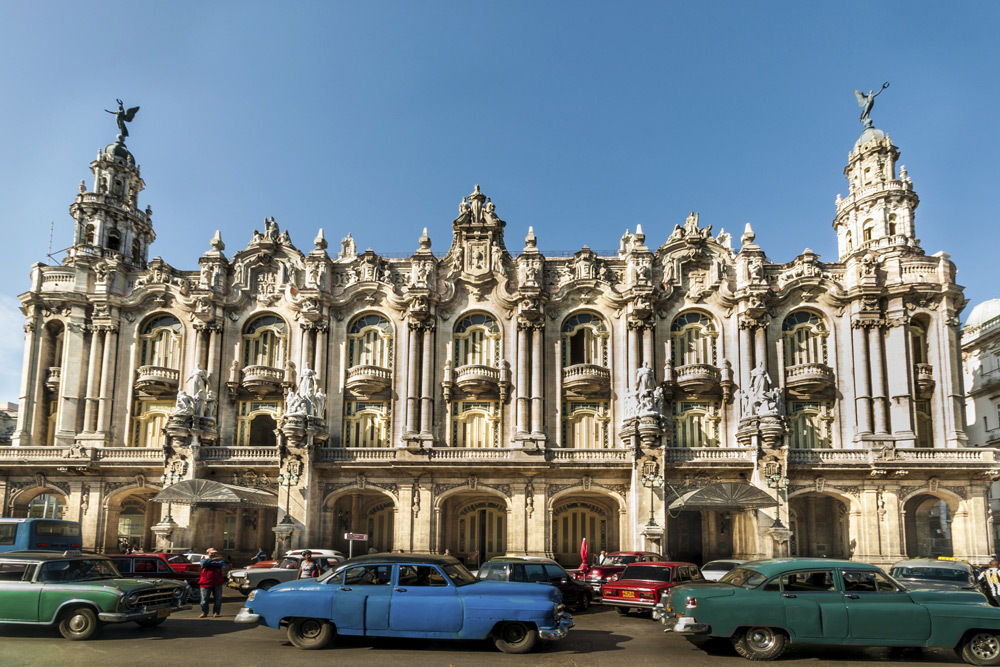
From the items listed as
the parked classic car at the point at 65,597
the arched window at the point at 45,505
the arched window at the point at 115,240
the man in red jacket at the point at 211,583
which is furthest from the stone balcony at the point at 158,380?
the parked classic car at the point at 65,597

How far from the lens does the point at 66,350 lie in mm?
40844

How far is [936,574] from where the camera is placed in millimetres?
20594

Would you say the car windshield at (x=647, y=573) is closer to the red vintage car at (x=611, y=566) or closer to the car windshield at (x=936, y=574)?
the red vintage car at (x=611, y=566)

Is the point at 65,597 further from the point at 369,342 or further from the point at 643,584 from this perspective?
the point at 369,342

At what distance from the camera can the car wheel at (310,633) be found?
15.1 meters

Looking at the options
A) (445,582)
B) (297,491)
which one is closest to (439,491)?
(297,491)

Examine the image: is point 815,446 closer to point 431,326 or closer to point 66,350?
point 431,326

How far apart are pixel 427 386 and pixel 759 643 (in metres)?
26.6

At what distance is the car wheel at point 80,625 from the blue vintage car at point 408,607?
3275 millimetres

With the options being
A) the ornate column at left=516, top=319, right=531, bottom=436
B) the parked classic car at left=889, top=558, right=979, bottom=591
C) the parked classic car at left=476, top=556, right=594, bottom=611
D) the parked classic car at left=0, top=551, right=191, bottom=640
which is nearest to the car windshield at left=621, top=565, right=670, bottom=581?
the parked classic car at left=476, top=556, right=594, bottom=611

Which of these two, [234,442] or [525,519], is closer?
[525,519]

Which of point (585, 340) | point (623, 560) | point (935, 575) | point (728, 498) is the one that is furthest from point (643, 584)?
point (585, 340)

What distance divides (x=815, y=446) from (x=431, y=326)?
65.7 ft

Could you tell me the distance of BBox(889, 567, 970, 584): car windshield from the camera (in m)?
20.5
